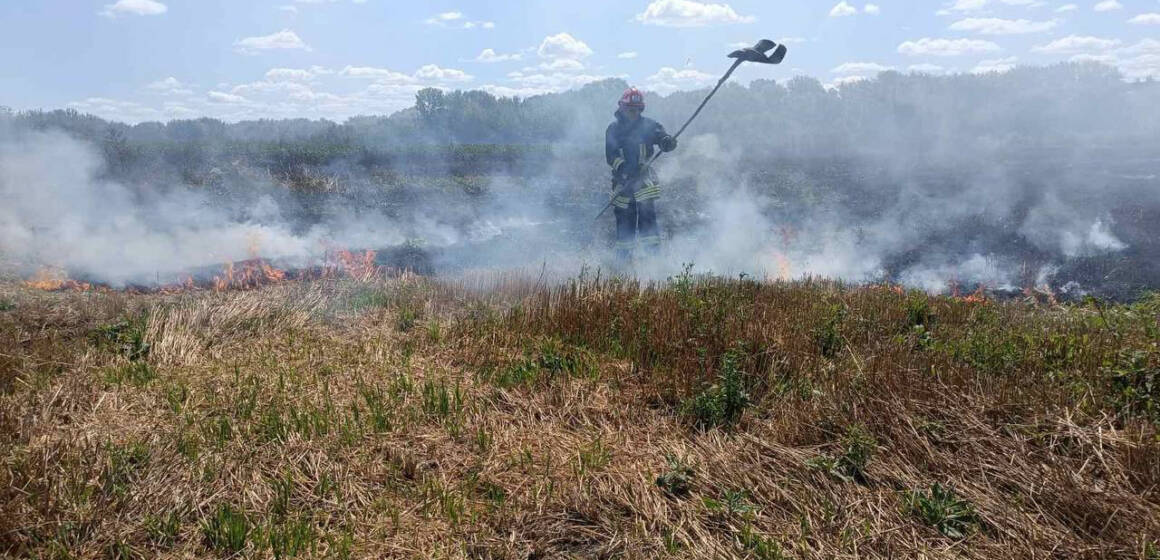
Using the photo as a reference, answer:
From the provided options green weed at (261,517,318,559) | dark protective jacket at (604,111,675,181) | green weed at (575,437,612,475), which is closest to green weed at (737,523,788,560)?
green weed at (575,437,612,475)

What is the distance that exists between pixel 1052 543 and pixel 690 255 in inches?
369

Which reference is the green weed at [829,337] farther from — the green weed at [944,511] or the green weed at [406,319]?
the green weed at [406,319]

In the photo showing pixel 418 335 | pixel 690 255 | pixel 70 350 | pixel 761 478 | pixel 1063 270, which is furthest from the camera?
pixel 690 255

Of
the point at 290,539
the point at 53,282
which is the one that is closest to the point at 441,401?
the point at 290,539

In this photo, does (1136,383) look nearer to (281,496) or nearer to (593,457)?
(593,457)

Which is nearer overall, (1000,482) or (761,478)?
(1000,482)

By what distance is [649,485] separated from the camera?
2.93 metres

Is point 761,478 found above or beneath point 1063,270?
above

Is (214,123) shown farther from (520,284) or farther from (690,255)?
(520,284)

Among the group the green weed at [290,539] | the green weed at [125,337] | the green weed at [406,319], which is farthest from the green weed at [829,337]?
the green weed at [125,337]

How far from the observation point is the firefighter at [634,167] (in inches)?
354

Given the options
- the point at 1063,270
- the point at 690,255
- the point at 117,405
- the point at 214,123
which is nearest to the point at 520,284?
the point at 117,405

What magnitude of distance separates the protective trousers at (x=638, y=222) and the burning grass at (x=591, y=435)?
4.05 m

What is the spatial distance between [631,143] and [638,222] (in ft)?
3.37
